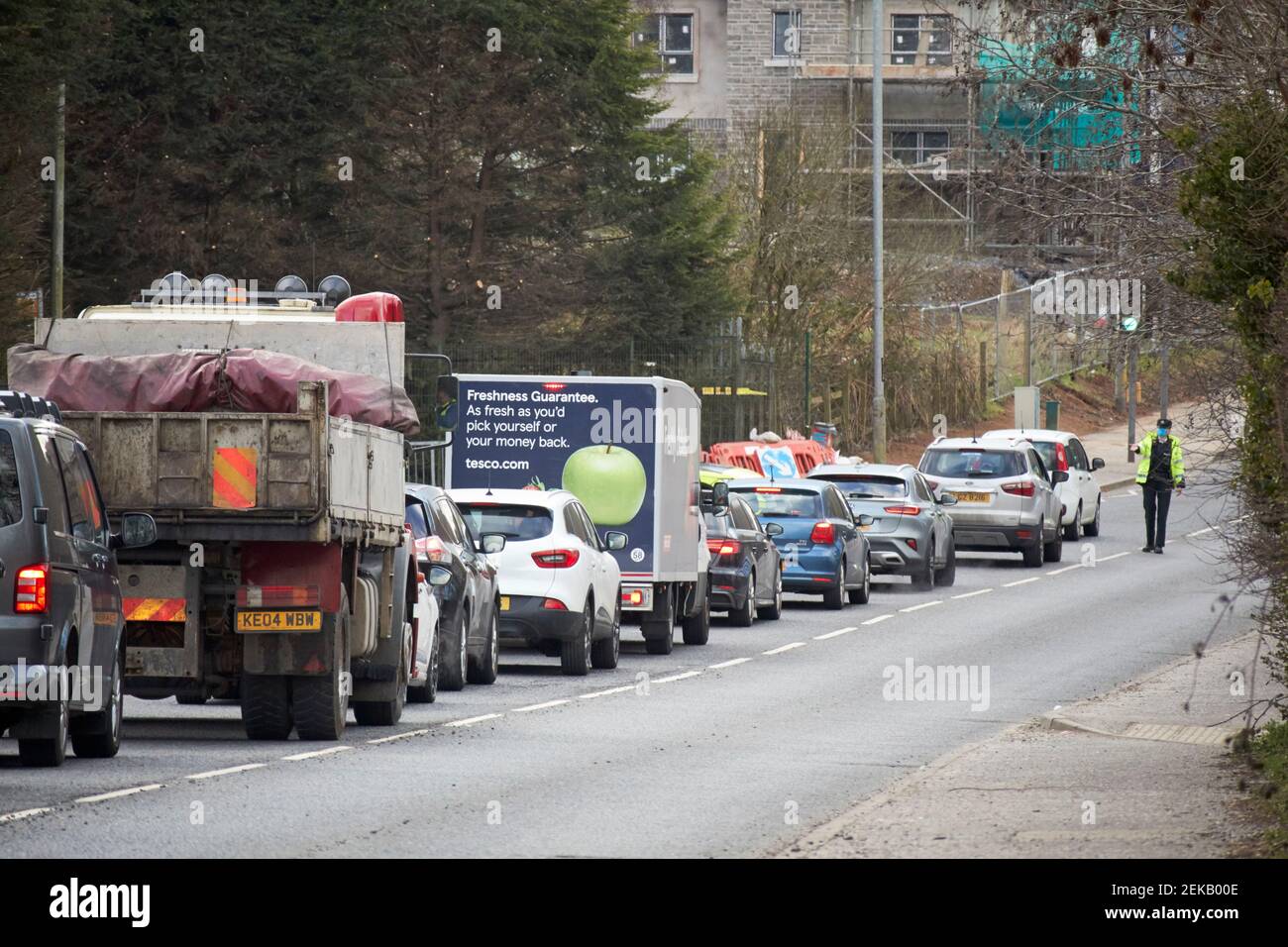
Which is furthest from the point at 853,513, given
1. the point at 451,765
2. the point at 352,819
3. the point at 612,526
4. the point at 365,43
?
the point at 352,819

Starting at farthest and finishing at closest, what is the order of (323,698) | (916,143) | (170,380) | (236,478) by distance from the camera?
(916,143)
(170,380)
(323,698)
(236,478)

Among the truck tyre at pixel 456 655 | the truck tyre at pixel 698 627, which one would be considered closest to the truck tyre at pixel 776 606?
the truck tyre at pixel 698 627

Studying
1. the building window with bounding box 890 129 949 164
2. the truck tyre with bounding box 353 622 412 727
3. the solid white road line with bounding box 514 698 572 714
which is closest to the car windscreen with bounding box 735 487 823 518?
the solid white road line with bounding box 514 698 572 714

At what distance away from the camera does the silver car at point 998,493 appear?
123 ft

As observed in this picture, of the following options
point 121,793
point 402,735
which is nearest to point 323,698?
point 402,735

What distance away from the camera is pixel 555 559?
21.4 metres

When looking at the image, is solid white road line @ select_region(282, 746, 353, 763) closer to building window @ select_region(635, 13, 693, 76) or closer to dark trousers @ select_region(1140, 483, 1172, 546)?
dark trousers @ select_region(1140, 483, 1172, 546)

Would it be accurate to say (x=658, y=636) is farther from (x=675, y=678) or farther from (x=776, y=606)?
(x=776, y=606)

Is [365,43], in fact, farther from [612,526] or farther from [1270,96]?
[1270,96]

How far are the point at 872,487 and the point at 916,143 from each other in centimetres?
3809

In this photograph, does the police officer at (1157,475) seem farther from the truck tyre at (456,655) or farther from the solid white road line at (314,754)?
the solid white road line at (314,754)

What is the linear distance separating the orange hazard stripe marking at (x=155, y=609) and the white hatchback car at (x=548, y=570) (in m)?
6.29

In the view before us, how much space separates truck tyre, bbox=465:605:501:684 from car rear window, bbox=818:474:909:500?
44.3ft

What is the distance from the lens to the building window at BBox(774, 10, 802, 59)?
69.4m
